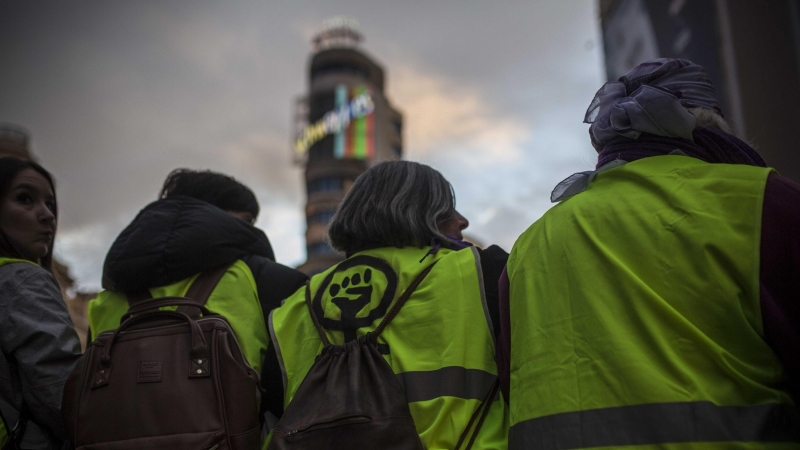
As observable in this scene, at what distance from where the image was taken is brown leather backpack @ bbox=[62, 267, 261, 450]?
2.11 metres

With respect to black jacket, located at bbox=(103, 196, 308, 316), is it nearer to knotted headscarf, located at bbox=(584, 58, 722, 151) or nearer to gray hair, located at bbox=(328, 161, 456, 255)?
gray hair, located at bbox=(328, 161, 456, 255)

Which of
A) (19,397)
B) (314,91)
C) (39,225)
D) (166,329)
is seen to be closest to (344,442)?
(166,329)

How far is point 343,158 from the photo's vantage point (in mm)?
47000

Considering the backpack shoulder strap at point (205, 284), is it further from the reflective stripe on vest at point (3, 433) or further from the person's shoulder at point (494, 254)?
the person's shoulder at point (494, 254)

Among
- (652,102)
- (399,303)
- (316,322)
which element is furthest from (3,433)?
(652,102)

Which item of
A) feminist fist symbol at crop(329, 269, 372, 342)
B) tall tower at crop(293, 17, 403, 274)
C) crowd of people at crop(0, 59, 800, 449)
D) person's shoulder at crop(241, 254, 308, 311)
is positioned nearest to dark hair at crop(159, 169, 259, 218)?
crowd of people at crop(0, 59, 800, 449)

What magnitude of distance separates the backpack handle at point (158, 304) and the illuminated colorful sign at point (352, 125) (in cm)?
4485

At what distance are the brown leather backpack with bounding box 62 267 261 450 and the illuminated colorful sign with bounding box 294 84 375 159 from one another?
147 ft

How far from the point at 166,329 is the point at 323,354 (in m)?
0.61

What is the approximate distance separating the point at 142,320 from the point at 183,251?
345 mm

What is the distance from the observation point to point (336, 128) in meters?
47.6

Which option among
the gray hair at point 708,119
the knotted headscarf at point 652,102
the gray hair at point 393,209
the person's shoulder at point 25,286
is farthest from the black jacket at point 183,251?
the gray hair at point 708,119

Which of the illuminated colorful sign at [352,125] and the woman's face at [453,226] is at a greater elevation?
the illuminated colorful sign at [352,125]

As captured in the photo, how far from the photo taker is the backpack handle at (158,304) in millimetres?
2330
